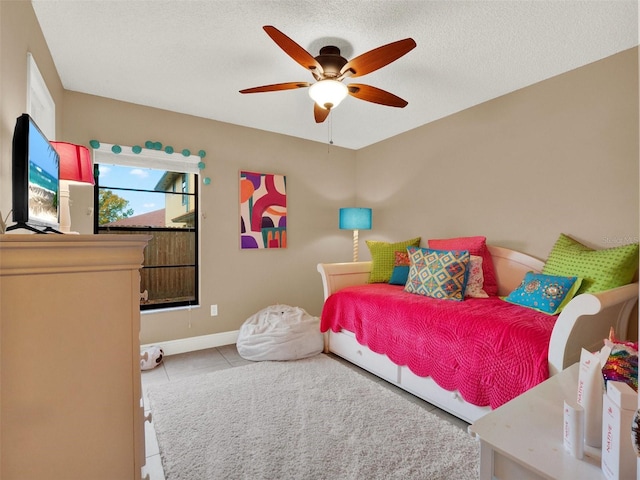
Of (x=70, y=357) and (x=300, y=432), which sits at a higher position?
(x=70, y=357)

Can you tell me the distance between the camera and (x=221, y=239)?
11.1ft

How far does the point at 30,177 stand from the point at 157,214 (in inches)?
85.9

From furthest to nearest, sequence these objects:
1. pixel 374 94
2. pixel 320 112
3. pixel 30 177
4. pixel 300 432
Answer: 1. pixel 320 112
2. pixel 374 94
3. pixel 300 432
4. pixel 30 177

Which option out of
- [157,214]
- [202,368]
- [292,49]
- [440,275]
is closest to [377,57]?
[292,49]

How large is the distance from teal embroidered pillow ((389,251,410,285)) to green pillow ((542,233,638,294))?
1.19 meters

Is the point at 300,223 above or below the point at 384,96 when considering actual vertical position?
below

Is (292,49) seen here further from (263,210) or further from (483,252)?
(483,252)

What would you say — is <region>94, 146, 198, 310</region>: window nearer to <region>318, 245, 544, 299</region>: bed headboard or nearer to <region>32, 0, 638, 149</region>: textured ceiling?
<region>32, 0, 638, 149</region>: textured ceiling

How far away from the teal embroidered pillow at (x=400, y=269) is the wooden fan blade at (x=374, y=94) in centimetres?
153

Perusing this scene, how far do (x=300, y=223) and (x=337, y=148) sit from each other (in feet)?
3.83

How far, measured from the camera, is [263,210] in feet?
11.9

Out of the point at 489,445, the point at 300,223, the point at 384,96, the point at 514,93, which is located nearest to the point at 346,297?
the point at 300,223

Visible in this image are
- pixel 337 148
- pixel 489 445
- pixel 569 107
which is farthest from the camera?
pixel 337 148

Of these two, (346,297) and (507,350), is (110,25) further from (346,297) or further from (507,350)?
(507,350)
